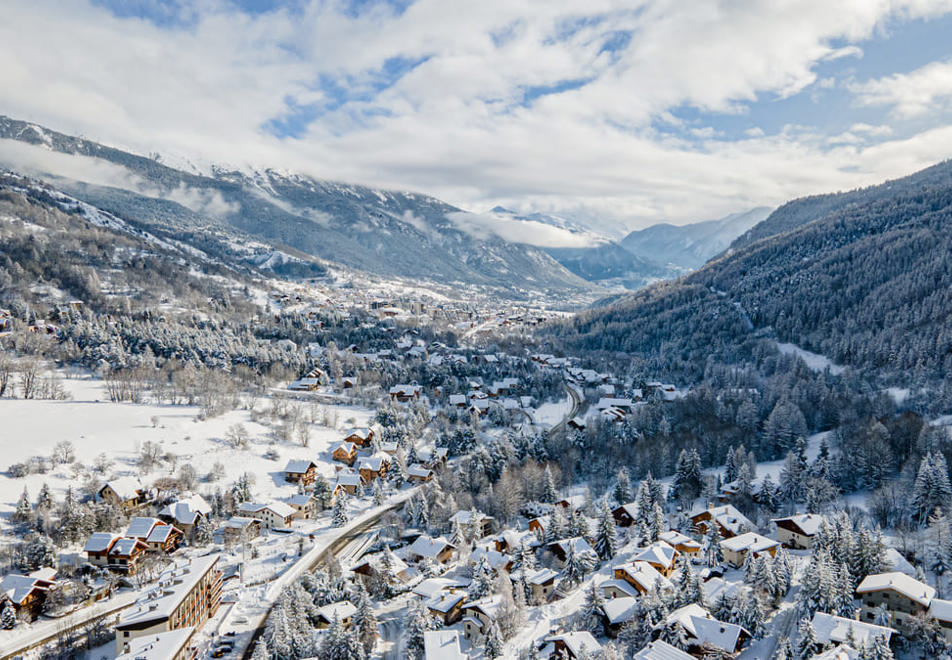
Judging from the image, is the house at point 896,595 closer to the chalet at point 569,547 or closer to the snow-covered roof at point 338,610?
the chalet at point 569,547

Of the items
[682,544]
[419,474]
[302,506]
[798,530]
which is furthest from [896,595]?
[302,506]

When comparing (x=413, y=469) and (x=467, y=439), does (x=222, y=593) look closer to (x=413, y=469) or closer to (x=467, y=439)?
(x=413, y=469)

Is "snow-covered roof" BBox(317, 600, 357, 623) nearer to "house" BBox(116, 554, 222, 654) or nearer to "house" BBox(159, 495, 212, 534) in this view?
"house" BBox(116, 554, 222, 654)

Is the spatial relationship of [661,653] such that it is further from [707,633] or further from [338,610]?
[338,610]

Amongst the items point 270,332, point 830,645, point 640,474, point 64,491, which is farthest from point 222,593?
point 270,332

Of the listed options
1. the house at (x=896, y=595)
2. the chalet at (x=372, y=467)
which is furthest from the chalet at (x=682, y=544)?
the chalet at (x=372, y=467)
